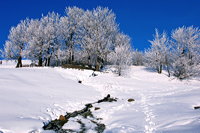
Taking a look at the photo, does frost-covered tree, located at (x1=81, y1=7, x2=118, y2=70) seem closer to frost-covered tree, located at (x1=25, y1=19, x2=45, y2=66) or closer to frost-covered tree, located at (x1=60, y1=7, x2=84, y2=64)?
frost-covered tree, located at (x1=60, y1=7, x2=84, y2=64)

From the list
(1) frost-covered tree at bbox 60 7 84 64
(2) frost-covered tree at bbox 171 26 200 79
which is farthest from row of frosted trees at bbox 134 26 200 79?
(1) frost-covered tree at bbox 60 7 84 64

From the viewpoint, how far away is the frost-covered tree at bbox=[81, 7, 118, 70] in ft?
103

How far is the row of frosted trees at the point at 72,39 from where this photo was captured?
31.5m

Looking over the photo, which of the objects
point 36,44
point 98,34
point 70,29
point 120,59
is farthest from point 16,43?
point 120,59

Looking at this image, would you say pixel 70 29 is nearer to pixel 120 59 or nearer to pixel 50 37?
pixel 50 37

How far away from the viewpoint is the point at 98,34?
31.4 meters

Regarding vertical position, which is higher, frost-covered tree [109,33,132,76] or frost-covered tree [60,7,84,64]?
frost-covered tree [60,7,84,64]

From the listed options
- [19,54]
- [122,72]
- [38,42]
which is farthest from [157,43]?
[19,54]

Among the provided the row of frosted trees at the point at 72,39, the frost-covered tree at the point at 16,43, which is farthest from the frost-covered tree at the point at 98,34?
the frost-covered tree at the point at 16,43

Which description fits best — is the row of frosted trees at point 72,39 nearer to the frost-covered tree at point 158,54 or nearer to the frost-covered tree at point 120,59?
the frost-covered tree at point 120,59

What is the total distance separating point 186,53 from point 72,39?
2428cm

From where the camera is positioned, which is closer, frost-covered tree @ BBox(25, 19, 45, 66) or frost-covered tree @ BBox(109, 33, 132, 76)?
frost-covered tree @ BBox(109, 33, 132, 76)

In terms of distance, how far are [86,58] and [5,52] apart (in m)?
16.1

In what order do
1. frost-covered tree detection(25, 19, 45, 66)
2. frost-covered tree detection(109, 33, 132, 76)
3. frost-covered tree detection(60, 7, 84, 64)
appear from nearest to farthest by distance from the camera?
frost-covered tree detection(109, 33, 132, 76) < frost-covered tree detection(25, 19, 45, 66) < frost-covered tree detection(60, 7, 84, 64)
